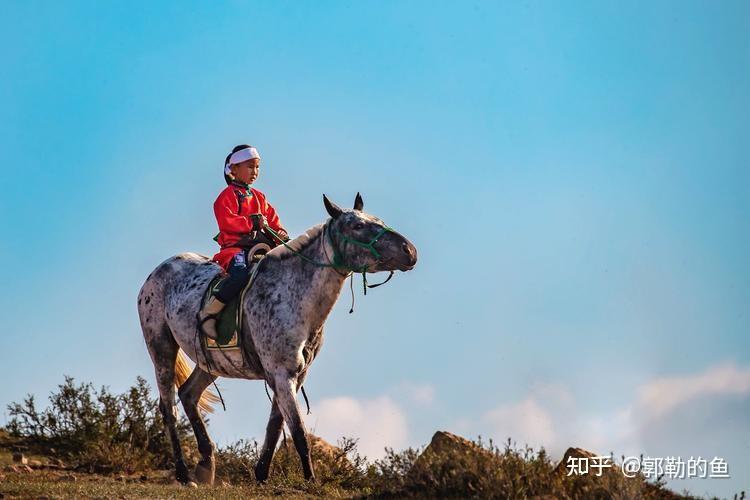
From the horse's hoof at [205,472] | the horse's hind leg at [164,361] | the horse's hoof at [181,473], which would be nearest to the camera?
the horse's hoof at [205,472]

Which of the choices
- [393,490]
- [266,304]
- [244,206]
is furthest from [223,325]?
[393,490]

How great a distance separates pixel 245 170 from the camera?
39.2 ft

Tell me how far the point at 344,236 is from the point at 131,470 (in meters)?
5.67

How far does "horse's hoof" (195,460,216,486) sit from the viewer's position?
11.8 m

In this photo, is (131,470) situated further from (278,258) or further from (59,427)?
(278,258)

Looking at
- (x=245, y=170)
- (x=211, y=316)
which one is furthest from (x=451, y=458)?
(x=245, y=170)

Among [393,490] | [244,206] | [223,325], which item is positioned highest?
[244,206]

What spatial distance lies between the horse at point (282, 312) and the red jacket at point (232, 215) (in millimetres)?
546

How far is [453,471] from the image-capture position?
9312 mm

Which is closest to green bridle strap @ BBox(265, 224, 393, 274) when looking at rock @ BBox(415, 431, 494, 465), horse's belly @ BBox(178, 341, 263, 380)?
horse's belly @ BBox(178, 341, 263, 380)

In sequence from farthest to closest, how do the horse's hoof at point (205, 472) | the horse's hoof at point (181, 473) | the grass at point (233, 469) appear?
the horse's hoof at point (181, 473)
the horse's hoof at point (205, 472)
the grass at point (233, 469)

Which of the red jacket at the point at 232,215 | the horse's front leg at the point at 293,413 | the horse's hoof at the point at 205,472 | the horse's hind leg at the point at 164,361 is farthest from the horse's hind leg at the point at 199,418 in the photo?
the horse's front leg at the point at 293,413

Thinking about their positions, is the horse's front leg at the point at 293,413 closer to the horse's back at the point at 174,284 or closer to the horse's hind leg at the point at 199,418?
the horse's hind leg at the point at 199,418

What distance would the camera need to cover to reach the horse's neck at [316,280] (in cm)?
1084
